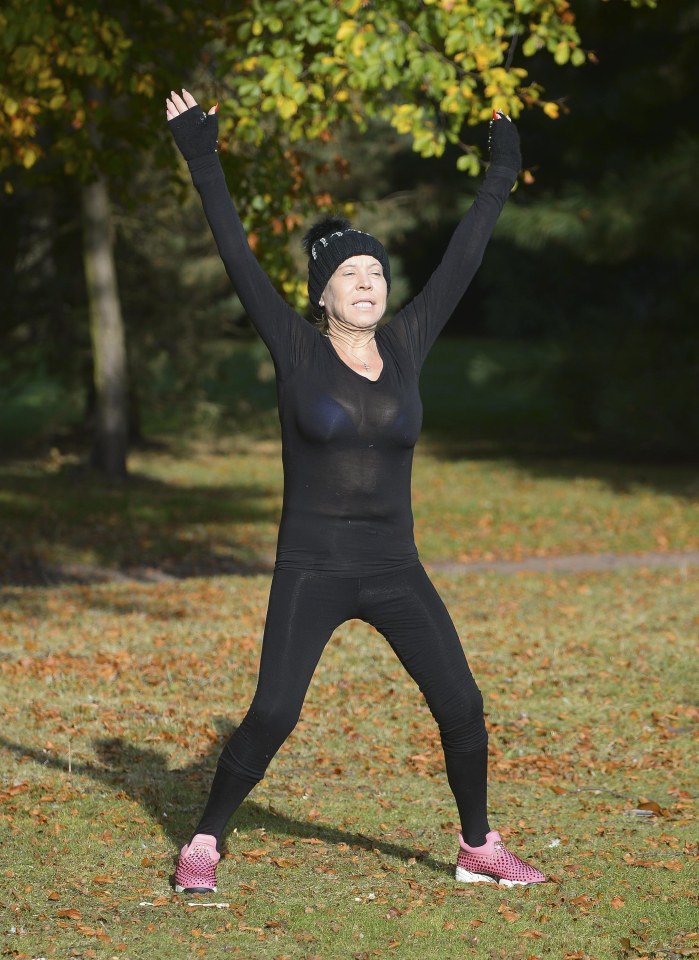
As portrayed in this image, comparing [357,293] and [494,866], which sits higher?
[357,293]

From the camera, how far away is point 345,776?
22.2 feet

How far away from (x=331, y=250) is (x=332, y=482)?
2.66ft

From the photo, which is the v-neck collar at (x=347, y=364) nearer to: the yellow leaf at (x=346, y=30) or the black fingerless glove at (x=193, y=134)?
the black fingerless glove at (x=193, y=134)

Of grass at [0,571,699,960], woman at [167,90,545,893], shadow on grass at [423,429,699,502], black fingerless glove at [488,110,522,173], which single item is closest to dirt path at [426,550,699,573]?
grass at [0,571,699,960]

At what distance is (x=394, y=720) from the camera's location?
7.71 m

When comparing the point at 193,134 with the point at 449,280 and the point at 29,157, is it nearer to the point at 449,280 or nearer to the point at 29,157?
the point at 449,280

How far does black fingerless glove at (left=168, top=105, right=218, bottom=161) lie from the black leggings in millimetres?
1444

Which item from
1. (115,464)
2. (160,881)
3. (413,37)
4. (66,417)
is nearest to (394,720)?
(160,881)

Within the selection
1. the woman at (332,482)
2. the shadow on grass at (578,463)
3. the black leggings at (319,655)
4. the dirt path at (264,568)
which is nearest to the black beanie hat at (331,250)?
the woman at (332,482)

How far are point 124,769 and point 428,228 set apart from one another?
23558mm

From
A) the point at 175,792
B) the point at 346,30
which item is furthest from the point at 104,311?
the point at 175,792

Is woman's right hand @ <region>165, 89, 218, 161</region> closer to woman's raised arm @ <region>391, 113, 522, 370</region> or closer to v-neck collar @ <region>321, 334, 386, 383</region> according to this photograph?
v-neck collar @ <region>321, 334, 386, 383</region>

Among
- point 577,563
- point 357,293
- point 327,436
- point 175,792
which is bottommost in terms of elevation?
point 175,792

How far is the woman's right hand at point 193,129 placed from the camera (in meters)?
4.74
